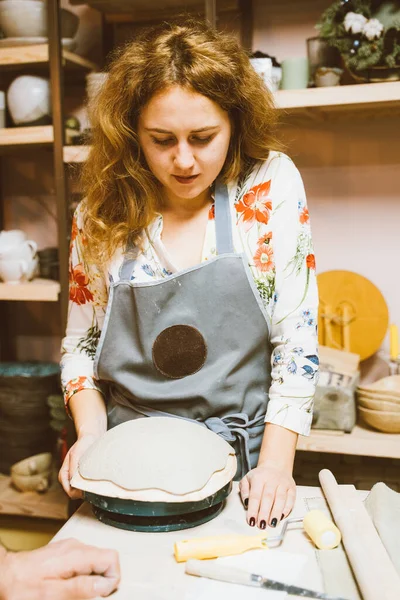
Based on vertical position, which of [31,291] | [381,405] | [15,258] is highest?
[15,258]

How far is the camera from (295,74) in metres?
1.91

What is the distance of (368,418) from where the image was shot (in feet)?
6.14

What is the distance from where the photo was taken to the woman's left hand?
950 millimetres

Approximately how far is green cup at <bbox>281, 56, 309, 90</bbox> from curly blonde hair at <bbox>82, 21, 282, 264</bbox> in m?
0.63

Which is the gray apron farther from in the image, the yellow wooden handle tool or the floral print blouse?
the yellow wooden handle tool

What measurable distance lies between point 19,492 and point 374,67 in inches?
73.2

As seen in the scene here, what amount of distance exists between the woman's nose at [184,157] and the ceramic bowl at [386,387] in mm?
1011

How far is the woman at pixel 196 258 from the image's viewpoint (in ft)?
3.89

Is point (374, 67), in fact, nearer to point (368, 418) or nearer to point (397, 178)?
point (397, 178)

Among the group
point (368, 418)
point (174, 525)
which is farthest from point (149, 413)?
point (368, 418)

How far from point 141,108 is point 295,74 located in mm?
853

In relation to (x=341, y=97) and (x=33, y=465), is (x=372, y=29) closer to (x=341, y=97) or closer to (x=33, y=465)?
(x=341, y=97)

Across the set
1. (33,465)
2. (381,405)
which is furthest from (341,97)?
(33,465)

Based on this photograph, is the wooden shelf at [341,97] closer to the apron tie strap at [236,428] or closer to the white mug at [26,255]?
the white mug at [26,255]
